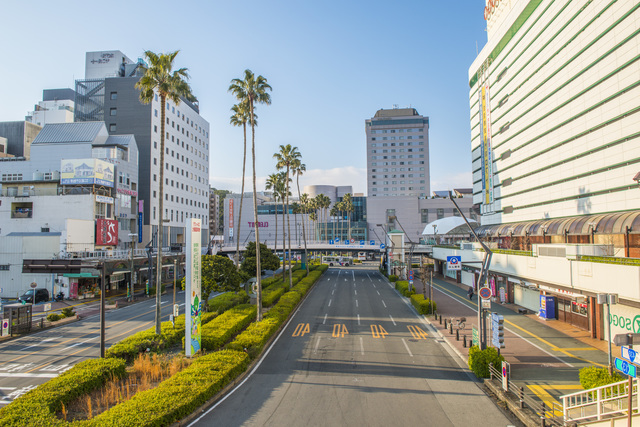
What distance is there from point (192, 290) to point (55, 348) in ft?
39.6

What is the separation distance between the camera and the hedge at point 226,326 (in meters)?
21.9

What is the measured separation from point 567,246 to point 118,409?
26474 millimetres

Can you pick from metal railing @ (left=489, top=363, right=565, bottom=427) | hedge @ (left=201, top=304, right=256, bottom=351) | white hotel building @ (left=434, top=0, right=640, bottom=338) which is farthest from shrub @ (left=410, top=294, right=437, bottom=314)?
metal railing @ (left=489, top=363, right=565, bottom=427)

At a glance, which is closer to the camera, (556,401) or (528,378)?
(556,401)

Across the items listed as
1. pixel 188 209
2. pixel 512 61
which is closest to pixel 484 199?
pixel 512 61

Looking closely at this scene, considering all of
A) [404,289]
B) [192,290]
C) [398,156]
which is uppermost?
[398,156]

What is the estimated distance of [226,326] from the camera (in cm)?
2527

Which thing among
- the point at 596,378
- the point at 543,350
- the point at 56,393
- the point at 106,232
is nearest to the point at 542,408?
the point at 596,378

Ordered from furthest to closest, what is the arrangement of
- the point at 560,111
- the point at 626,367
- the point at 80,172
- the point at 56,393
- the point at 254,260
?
the point at 80,172, the point at 254,260, the point at 560,111, the point at 56,393, the point at 626,367

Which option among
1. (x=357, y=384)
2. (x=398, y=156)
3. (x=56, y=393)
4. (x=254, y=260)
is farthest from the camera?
(x=398, y=156)

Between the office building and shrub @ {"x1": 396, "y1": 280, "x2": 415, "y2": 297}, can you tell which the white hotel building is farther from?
the office building

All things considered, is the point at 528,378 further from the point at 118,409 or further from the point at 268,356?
the point at 118,409

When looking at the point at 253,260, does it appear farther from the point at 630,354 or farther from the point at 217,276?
the point at 630,354

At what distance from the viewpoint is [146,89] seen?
25.2m
